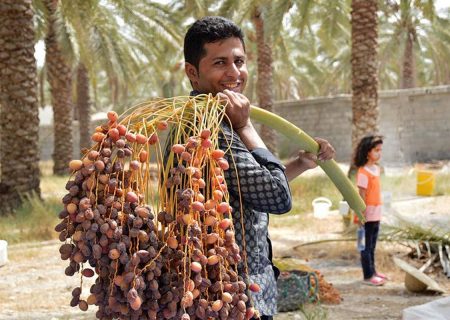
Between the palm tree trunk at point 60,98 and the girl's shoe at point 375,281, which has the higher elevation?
the palm tree trunk at point 60,98

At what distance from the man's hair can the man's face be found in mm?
15

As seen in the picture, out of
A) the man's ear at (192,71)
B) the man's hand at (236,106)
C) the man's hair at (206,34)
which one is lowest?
the man's hand at (236,106)

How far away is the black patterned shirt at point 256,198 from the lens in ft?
5.89

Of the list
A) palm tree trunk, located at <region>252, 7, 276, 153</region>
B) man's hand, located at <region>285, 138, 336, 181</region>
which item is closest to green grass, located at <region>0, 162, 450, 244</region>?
palm tree trunk, located at <region>252, 7, 276, 153</region>

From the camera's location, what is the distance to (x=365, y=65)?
1208cm

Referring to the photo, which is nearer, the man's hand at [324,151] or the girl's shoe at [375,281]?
the man's hand at [324,151]

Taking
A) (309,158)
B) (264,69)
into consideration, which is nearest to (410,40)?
(264,69)

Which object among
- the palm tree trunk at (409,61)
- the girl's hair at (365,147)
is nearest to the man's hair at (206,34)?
the girl's hair at (365,147)

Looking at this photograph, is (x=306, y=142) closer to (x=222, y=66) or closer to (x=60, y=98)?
(x=222, y=66)

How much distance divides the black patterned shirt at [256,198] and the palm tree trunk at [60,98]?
1449 cm

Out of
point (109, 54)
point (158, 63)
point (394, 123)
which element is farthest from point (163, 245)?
point (394, 123)

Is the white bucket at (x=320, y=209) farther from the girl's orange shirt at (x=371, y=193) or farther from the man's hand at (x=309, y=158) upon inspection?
the man's hand at (x=309, y=158)

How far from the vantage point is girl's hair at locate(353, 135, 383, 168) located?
5.92 metres

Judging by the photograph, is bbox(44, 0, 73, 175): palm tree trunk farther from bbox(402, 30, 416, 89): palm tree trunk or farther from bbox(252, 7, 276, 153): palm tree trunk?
bbox(402, 30, 416, 89): palm tree trunk
